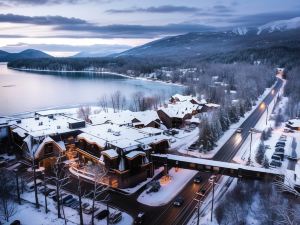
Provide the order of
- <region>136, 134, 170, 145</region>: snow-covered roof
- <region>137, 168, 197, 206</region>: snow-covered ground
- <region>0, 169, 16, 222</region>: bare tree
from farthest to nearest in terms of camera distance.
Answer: <region>136, 134, 170, 145</region>: snow-covered roof
<region>137, 168, 197, 206</region>: snow-covered ground
<region>0, 169, 16, 222</region>: bare tree

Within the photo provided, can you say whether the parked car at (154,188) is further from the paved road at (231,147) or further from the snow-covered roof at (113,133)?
the snow-covered roof at (113,133)

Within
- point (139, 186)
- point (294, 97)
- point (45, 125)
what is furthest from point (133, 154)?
point (294, 97)

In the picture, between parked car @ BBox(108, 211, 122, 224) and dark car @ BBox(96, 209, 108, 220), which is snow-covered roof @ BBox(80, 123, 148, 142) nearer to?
dark car @ BBox(96, 209, 108, 220)

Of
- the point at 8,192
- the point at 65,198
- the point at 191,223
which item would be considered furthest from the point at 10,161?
the point at 191,223

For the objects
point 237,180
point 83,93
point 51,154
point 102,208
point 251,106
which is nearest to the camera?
point 102,208

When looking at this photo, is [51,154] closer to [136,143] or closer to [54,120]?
[54,120]

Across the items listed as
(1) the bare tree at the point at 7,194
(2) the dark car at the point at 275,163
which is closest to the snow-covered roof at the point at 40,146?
(1) the bare tree at the point at 7,194

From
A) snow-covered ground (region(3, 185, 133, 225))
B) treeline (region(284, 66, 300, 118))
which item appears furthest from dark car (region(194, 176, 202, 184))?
treeline (region(284, 66, 300, 118))
